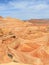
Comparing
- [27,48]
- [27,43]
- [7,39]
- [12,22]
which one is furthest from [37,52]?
[12,22]

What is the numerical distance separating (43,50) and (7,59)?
6734 millimetres

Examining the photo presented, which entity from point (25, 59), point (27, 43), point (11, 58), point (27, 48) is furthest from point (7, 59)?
point (27, 43)

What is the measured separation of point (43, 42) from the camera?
25.8m

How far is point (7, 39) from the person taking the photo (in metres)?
24.7

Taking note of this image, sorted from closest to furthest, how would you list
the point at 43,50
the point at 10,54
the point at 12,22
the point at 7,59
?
the point at 7,59, the point at 10,54, the point at 43,50, the point at 12,22

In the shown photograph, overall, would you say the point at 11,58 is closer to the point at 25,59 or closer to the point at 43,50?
the point at 25,59

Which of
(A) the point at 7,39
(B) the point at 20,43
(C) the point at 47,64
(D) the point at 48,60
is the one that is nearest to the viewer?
(C) the point at 47,64

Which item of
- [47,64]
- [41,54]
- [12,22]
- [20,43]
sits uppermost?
[12,22]

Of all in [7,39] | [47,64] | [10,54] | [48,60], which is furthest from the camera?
[7,39]

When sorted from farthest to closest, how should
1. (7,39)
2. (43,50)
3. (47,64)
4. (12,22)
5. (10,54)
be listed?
1. (12,22)
2. (7,39)
3. (43,50)
4. (47,64)
5. (10,54)

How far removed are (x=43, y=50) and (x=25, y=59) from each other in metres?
5.16

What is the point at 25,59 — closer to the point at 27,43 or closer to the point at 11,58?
the point at 11,58

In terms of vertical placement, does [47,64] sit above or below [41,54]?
below

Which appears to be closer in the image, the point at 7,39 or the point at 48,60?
the point at 48,60
